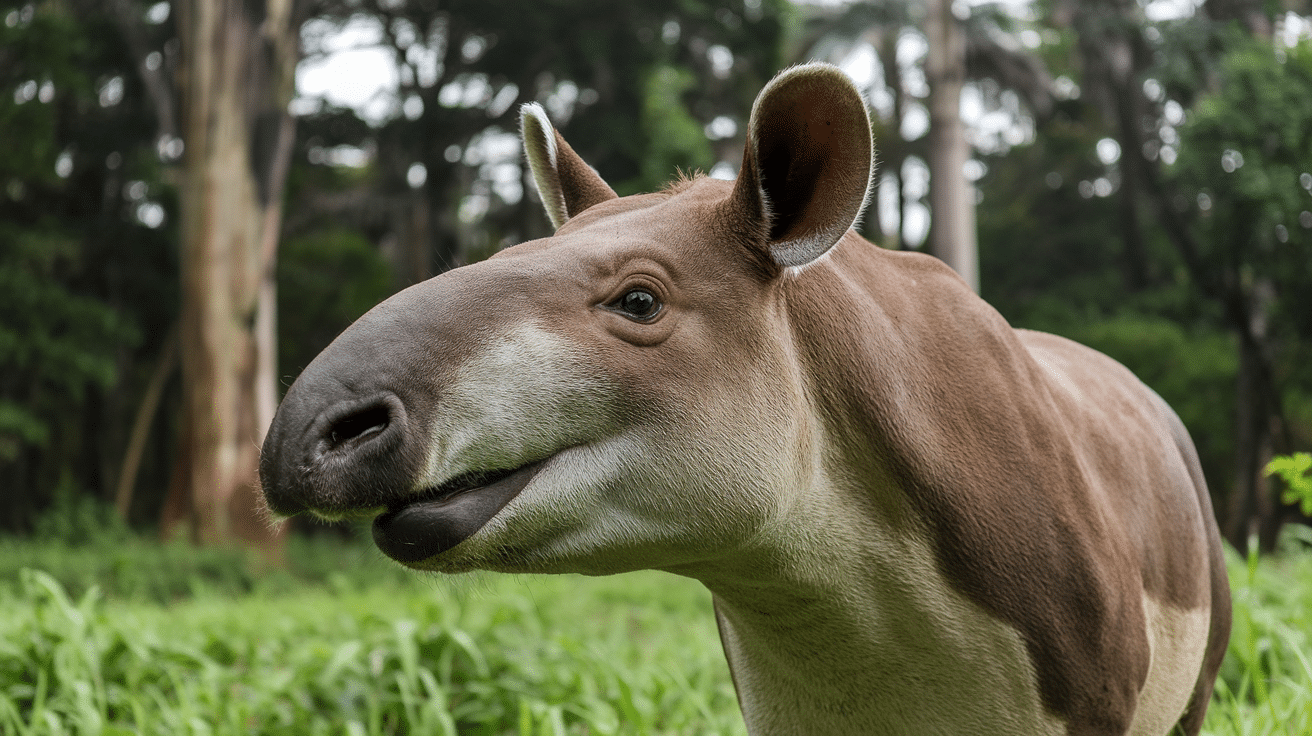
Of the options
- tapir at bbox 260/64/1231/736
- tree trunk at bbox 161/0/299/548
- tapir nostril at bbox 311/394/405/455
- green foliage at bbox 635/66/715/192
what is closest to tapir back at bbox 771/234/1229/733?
tapir at bbox 260/64/1231/736

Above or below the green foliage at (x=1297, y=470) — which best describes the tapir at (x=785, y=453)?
above

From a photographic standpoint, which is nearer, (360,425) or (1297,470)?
(360,425)

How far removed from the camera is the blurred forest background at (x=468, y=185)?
11.8 metres

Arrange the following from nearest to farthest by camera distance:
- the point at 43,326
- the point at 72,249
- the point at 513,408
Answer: the point at 513,408 < the point at 43,326 < the point at 72,249

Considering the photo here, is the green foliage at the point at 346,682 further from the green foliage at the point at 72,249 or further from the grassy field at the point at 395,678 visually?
the green foliage at the point at 72,249

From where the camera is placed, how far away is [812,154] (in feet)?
6.12

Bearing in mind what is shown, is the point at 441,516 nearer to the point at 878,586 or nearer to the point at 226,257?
the point at 878,586

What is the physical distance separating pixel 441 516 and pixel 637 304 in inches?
18.9

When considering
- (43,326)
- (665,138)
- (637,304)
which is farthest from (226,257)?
(637,304)

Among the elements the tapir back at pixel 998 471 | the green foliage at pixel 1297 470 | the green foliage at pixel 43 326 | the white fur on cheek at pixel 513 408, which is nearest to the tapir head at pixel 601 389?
the white fur on cheek at pixel 513 408

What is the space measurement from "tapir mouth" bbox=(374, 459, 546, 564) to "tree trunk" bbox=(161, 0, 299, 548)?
35.0ft

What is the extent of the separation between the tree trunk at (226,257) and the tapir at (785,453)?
10.5m

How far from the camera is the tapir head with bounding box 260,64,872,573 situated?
1529 millimetres

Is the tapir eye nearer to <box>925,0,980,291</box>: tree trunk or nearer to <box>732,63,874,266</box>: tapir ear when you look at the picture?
<box>732,63,874,266</box>: tapir ear
